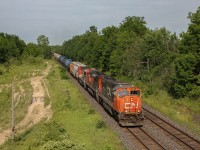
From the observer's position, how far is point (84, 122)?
96.1 ft

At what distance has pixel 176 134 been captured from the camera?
24.7 meters

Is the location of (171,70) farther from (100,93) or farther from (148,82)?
(100,93)

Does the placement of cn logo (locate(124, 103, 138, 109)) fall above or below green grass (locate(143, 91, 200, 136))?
above

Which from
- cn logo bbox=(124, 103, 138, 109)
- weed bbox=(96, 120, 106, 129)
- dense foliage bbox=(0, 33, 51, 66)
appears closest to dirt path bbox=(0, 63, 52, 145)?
weed bbox=(96, 120, 106, 129)

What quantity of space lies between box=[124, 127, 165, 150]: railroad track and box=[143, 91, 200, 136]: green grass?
441 cm

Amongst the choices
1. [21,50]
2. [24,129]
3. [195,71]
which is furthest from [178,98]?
[21,50]

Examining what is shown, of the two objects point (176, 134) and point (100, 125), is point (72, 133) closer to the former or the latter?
point (100, 125)

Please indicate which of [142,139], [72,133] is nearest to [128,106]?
[142,139]

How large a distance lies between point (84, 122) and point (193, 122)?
10066 mm

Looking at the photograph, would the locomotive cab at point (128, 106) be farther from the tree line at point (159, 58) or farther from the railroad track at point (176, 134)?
the tree line at point (159, 58)

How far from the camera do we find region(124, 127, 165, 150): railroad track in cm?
2153

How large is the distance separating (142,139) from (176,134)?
3212 millimetres

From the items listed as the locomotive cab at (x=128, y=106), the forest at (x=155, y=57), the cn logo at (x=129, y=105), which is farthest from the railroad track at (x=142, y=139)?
the forest at (x=155, y=57)

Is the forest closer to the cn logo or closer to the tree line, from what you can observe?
the tree line
